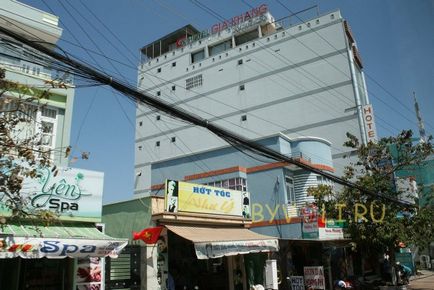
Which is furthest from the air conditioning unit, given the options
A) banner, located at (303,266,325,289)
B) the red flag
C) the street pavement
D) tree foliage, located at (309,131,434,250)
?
the street pavement

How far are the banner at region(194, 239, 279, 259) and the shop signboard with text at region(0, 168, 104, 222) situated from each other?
11.6 feet

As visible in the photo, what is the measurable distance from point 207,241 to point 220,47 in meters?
43.1

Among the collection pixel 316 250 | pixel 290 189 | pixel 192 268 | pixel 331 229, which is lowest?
pixel 192 268

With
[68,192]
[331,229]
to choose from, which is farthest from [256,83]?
[68,192]

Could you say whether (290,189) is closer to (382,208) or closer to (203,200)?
(382,208)

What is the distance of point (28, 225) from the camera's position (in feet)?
35.6

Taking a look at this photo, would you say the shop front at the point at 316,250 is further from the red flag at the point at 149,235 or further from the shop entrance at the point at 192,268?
the red flag at the point at 149,235

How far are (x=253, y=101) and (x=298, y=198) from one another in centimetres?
2309

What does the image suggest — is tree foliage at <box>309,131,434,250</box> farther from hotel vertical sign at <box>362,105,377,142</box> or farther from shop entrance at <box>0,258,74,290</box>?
shop entrance at <box>0,258,74,290</box>

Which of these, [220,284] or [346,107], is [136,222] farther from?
[346,107]

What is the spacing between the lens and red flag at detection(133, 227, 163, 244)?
1426 cm

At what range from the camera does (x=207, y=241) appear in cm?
1373

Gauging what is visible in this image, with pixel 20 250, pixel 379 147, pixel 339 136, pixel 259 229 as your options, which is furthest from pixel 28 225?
pixel 339 136

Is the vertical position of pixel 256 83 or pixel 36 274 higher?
pixel 256 83
